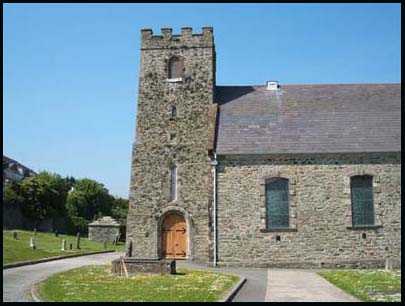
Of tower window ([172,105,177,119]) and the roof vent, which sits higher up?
the roof vent

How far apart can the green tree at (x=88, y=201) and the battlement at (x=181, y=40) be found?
4809 cm

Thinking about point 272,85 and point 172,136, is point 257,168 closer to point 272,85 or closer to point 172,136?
point 172,136

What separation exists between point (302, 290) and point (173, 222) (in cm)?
1259

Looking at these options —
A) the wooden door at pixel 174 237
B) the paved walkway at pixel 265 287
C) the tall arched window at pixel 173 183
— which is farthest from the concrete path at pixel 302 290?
the tall arched window at pixel 173 183

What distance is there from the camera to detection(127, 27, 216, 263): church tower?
82.9 feet

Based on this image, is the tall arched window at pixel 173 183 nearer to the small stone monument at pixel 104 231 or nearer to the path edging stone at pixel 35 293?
the path edging stone at pixel 35 293

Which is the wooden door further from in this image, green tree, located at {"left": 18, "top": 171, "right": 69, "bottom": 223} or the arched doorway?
Answer: green tree, located at {"left": 18, "top": 171, "right": 69, "bottom": 223}

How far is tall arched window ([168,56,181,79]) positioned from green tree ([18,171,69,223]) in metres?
36.4

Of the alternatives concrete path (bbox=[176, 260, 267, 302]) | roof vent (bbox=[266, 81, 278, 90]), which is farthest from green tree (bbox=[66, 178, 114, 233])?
concrete path (bbox=[176, 260, 267, 302])

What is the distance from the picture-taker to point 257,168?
2369cm

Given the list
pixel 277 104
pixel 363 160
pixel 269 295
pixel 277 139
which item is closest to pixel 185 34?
pixel 277 104

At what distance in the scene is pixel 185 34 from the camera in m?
27.9

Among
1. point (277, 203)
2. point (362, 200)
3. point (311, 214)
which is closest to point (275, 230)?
point (277, 203)

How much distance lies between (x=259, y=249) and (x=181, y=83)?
10686mm
